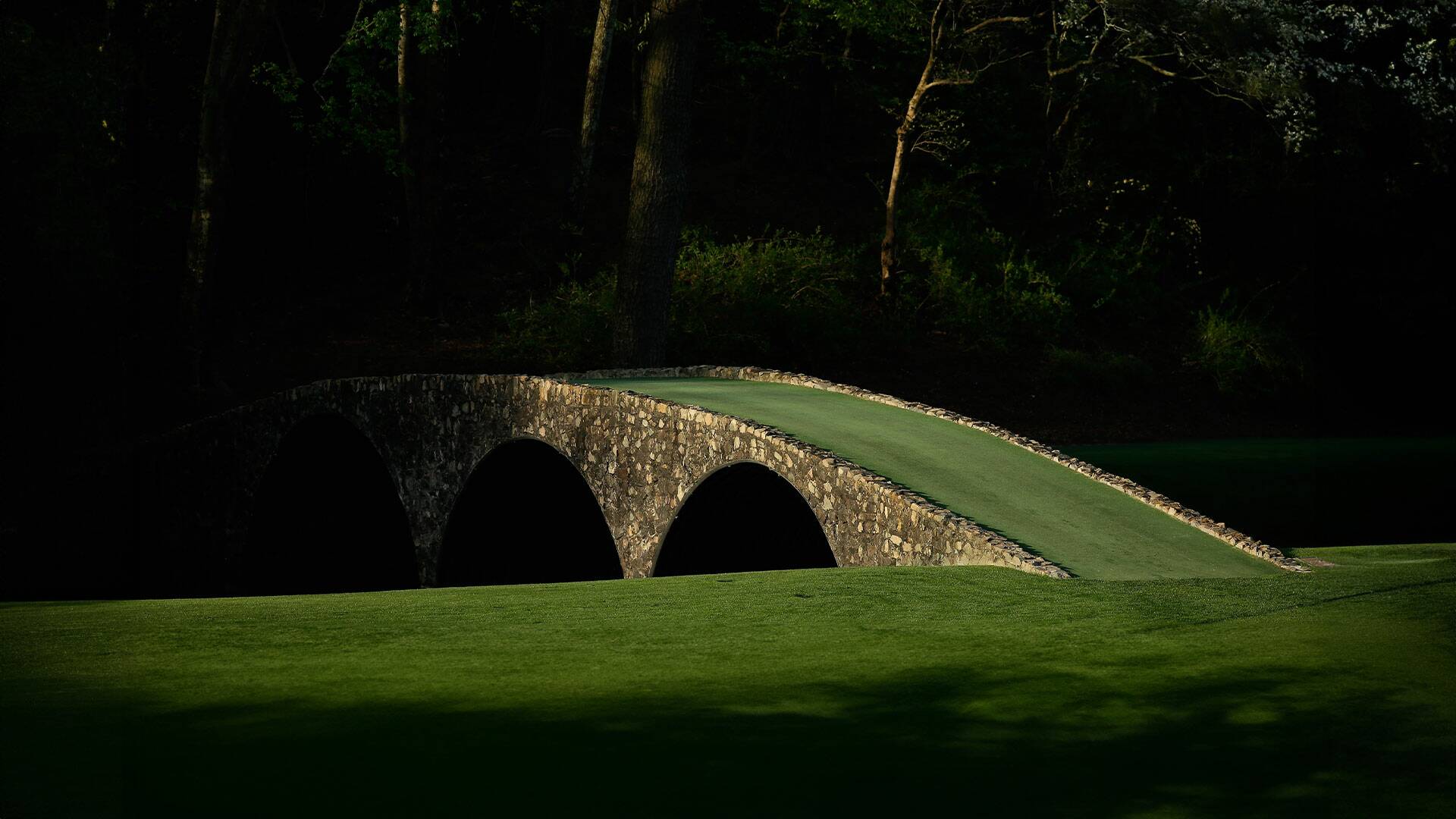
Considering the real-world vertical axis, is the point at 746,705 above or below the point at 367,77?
below

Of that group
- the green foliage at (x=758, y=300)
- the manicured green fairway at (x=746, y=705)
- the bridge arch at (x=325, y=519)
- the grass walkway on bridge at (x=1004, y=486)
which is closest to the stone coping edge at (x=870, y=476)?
the grass walkway on bridge at (x=1004, y=486)

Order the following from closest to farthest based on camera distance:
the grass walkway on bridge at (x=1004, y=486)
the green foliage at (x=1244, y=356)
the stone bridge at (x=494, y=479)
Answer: the grass walkway on bridge at (x=1004, y=486)
the stone bridge at (x=494, y=479)
the green foliage at (x=1244, y=356)

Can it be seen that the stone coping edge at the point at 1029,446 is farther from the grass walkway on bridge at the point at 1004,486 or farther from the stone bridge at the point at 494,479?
the stone bridge at the point at 494,479

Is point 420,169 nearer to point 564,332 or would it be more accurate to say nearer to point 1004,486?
point 564,332

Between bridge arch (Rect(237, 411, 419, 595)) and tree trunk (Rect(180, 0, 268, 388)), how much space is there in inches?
134

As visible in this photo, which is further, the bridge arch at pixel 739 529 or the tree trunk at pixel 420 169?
the tree trunk at pixel 420 169

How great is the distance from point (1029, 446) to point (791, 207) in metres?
20.4

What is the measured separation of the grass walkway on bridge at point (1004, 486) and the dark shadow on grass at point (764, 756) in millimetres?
3976

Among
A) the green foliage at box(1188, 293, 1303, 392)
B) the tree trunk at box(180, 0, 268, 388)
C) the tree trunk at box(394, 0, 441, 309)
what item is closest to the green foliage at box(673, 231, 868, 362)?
the tree trunk at box(394, 0, 441, 309)

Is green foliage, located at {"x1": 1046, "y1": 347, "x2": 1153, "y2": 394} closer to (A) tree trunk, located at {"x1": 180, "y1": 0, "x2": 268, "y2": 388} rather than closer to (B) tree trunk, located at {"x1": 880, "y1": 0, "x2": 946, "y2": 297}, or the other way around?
(B) tree trunk, located at {"x1": 880, "y1": 0, "x2": 946, "y2": 297}

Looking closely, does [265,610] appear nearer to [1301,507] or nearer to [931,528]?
[931,528]

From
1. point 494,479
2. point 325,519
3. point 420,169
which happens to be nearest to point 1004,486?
point 494,479

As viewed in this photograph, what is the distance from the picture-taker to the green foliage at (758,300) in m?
24.9

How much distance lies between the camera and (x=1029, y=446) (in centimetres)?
1240
